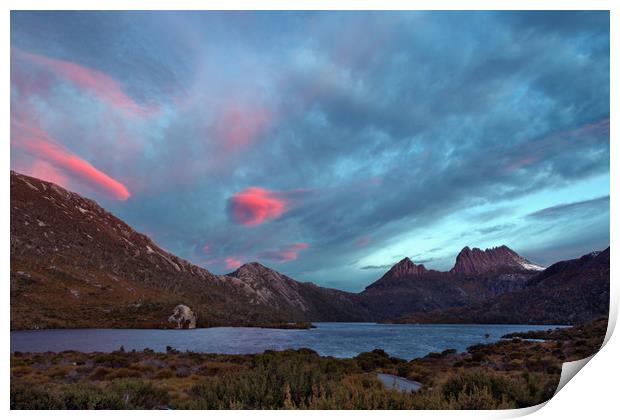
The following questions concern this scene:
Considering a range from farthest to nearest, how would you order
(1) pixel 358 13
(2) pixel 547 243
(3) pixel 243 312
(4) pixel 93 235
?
(4) pixel 93 235 < (3) pixel 243 312 < (2) pixel 547 243 < (1) pixel 358 13

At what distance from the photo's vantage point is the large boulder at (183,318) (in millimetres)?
59438

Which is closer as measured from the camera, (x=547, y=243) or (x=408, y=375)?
(x=408, y=375)

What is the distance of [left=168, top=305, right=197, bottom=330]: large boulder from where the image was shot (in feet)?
195

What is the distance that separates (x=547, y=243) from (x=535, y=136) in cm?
384

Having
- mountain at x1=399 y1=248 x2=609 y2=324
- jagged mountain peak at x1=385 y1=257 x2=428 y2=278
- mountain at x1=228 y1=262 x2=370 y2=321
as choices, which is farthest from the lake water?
mountain at x1=228 y1=262 x2=370 y2=321

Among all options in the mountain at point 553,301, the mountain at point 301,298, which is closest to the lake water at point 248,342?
the mountain at point 553,301

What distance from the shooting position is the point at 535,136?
14.3 m

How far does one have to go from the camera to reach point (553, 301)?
52.7 m
